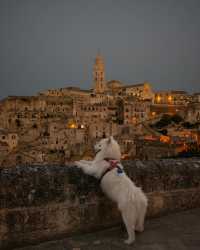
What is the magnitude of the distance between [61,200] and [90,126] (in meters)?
51.6

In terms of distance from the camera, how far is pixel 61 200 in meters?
3.79

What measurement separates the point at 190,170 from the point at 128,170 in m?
1.41

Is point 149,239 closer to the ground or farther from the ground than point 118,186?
closer to the ground

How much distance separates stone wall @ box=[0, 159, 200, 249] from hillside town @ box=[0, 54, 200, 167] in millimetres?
26964

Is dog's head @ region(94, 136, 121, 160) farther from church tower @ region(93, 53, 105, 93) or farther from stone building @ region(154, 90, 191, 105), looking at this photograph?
church tower @ region(93, 53, 105, 93)

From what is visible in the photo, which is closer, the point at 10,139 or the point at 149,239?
the point at 149,239

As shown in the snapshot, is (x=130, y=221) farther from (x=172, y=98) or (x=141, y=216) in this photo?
(x=172, y=98)

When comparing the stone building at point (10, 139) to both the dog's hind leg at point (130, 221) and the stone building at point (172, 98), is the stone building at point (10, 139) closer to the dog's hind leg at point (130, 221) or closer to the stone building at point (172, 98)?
the dog's hind leg at point (130, 221)

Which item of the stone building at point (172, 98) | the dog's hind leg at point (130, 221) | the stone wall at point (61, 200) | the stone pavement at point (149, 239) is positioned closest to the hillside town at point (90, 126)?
the stone building at point (172, 98)

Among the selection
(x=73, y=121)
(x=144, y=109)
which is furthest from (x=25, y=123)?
(x=144, y=109)

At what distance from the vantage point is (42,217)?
3.64 metres

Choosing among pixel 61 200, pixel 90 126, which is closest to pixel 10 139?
pixel 90 126

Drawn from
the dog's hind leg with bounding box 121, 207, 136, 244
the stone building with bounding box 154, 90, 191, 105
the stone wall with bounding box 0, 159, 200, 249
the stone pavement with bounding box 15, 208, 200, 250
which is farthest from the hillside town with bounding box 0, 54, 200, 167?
the dog's hind leg with bounding box 121, 207, 136, 244

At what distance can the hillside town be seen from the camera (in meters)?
39.0
